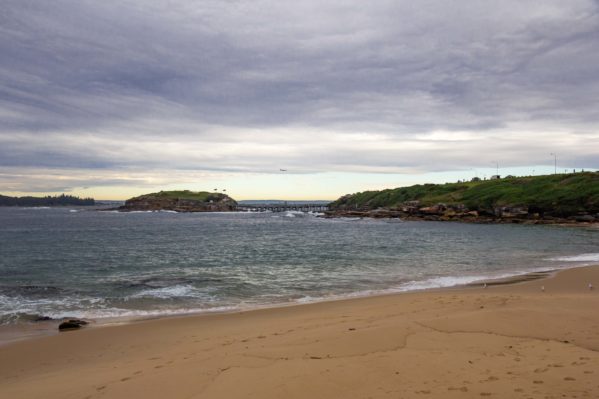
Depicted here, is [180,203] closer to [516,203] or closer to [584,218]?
[516,203]

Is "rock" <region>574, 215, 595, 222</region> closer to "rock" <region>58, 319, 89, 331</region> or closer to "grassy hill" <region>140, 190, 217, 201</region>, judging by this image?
"rock" <region>58, 319, 89, 331</region>

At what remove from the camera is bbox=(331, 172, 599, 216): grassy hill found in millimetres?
69625

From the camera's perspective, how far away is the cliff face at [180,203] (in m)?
168

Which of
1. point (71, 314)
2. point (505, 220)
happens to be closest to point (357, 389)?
point (71, 314)

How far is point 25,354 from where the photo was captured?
420 inches

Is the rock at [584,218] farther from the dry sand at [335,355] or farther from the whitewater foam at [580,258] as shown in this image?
the dry sand at [335,355]

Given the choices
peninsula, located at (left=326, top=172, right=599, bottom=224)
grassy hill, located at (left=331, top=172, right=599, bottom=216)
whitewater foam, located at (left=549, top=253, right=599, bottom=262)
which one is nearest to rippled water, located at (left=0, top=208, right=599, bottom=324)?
whitewater foam, located at (left=549, top=253, right=599, bottom=262)

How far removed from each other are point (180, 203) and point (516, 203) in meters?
133

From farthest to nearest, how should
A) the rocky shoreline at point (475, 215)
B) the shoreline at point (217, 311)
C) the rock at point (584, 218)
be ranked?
the rocky shoreline at point (475, 215) → the rock at point (584, 218) → the shoreline at point (217, 311)

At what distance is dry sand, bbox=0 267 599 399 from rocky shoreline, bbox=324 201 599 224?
58.9 meters

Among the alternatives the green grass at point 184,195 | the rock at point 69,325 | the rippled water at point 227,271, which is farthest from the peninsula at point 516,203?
the green grass at point 184,195

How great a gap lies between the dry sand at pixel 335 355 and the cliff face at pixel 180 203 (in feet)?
512

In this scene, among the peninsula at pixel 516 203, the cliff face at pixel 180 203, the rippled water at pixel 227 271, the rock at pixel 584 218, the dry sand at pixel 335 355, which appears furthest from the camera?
the cliff face at pixel 180 203

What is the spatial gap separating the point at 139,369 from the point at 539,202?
80127mm
